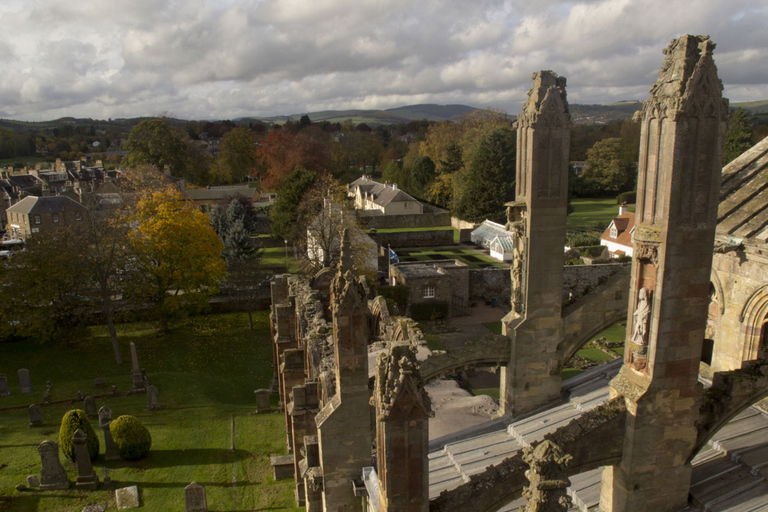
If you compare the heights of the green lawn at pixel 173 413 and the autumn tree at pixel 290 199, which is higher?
the autumn tree at pixel 290 199

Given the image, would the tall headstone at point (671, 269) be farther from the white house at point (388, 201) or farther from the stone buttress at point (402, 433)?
the white house at point (388, 201)

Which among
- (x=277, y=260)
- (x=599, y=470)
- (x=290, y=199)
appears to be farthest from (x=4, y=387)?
(x=290, y=199)

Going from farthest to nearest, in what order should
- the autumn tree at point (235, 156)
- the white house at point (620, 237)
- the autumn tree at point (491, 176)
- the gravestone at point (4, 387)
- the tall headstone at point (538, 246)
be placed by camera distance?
1. the autumn tree at point (235, 156)
2. the autumn tree at point (491, 176)
3. the white house at point (620, 237)
4. the gravestone at point (4, 387)
5. the tall headstone at point (538, 246)

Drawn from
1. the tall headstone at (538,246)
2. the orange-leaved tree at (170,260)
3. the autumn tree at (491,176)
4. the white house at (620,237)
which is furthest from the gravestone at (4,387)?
the autumn tree at (491,176)

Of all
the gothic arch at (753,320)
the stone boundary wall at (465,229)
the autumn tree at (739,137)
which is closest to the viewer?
the gothic arch at (753,320)

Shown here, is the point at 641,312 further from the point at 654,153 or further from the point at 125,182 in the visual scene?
the point at 125,182

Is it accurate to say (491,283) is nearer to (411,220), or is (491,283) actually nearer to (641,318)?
(411,220)
